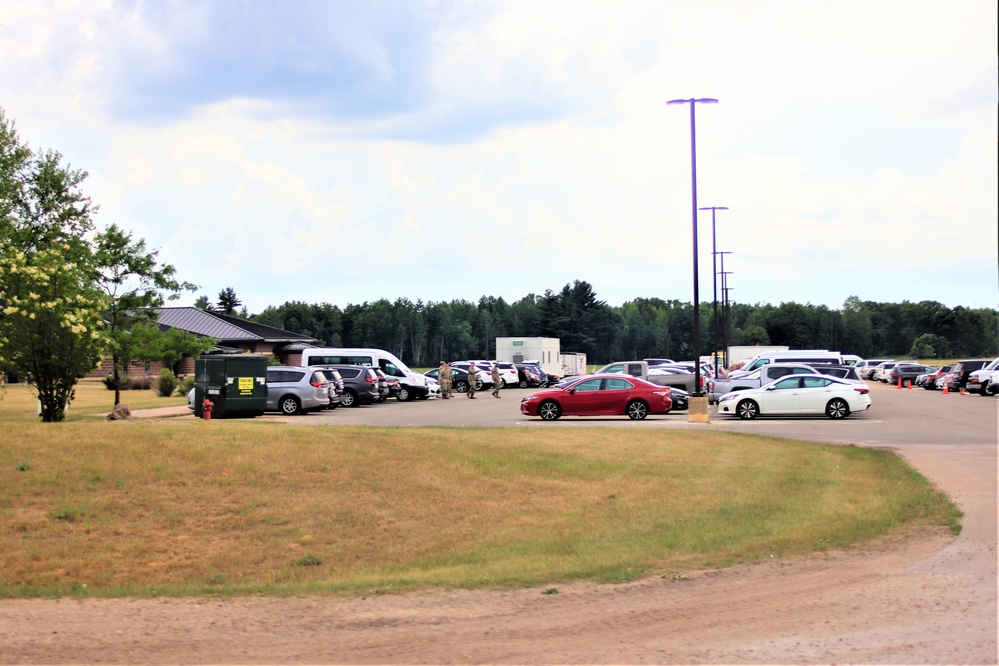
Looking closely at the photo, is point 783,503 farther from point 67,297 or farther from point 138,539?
point 67,297

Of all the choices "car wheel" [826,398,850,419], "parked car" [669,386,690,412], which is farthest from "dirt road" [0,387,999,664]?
"parked car" [669,386,690,412]

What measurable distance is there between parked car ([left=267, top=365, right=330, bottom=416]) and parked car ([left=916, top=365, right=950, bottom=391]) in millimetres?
37436

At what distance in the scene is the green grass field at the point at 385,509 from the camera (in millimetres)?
10469

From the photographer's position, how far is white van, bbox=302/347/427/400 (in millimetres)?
43562

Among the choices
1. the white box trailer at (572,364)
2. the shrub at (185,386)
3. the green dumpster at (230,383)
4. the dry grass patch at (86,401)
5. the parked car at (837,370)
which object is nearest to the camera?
the green dumpster at (230,383)

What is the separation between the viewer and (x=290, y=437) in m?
16.9

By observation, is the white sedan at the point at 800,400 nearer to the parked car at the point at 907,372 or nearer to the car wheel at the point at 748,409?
the car wheel at the point at 748,409

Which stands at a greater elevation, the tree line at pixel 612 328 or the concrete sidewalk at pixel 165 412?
the tree line at pixel 612 328

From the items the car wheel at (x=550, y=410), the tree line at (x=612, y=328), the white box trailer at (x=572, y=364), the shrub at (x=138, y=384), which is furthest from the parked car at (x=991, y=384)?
the tree line at (x=612, y=328)

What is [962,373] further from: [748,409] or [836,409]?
[748,409]

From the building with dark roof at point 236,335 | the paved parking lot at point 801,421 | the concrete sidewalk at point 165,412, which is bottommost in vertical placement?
the paved parking lot at point 801,421

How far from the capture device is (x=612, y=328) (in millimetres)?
163000

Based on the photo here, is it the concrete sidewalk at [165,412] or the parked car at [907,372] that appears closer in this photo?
Result: the concrete sidewalk at [165,412]

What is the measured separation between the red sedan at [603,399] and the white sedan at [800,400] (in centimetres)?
230
